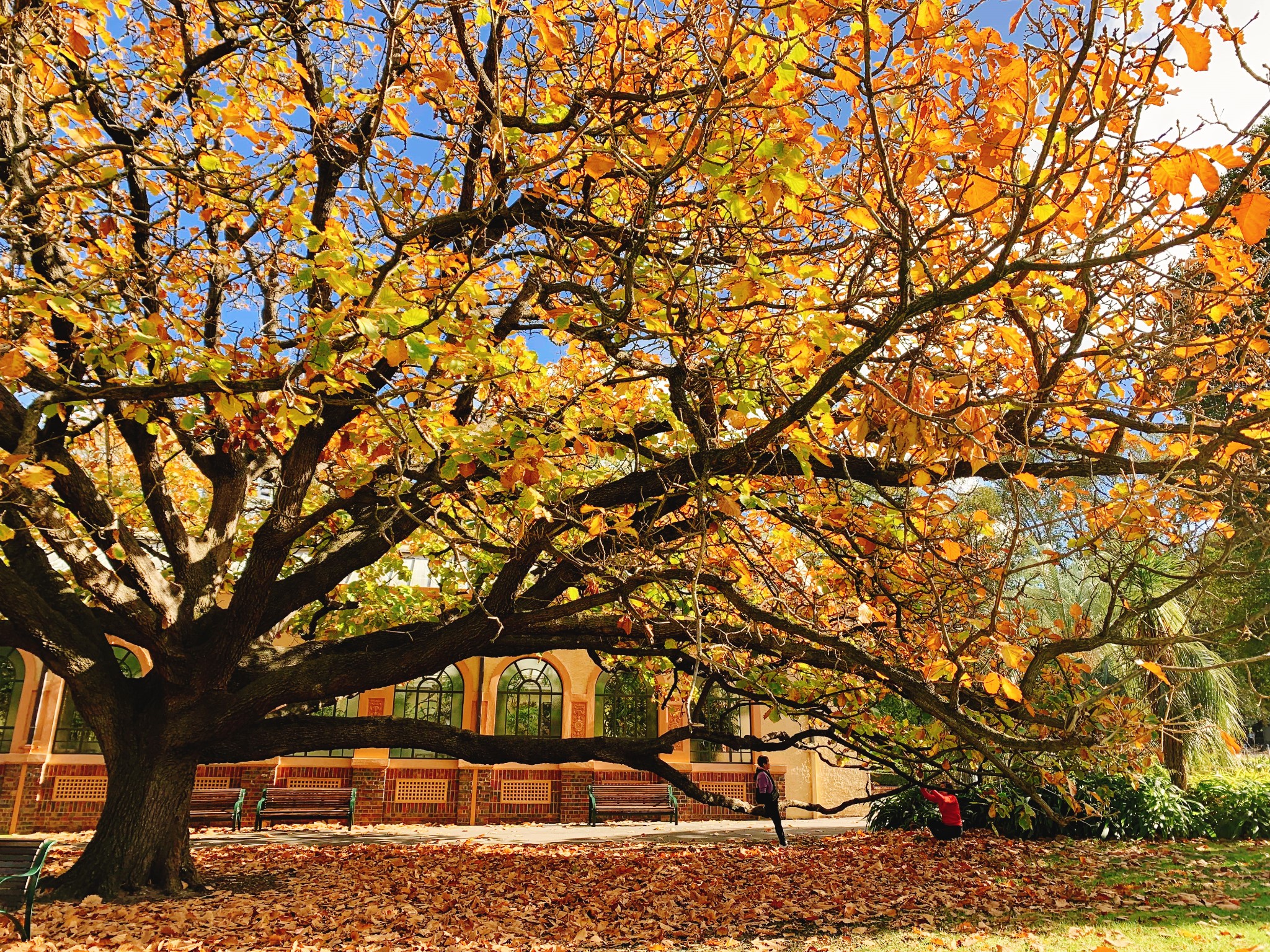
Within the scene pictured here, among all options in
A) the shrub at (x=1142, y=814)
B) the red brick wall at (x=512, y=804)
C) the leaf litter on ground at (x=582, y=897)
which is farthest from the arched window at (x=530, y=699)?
the shrub at (x=1142, y=814)

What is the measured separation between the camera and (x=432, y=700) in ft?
59.0

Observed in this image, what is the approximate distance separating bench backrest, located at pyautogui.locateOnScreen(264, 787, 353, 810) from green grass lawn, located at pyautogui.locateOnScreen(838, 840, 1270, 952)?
12.5 metres

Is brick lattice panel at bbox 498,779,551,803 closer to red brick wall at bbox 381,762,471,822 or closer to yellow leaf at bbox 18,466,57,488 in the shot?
red brick wall at bbox 381,762,471,822

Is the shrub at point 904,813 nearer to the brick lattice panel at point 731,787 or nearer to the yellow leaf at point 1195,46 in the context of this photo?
the brick lattice panel at point 731,787

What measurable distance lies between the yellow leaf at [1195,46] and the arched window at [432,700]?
1736cm

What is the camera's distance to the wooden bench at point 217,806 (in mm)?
14656

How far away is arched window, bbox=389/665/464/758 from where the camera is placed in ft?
58.1

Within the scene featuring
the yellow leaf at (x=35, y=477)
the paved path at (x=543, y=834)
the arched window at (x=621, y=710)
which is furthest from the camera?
the arched window at (x=621, y=710)

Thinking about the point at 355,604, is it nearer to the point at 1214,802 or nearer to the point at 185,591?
the point at 185,591

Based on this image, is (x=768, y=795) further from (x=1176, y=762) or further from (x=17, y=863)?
(x=17, y=863)

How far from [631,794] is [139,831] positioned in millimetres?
12608

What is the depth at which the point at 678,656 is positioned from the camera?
7.30 metres

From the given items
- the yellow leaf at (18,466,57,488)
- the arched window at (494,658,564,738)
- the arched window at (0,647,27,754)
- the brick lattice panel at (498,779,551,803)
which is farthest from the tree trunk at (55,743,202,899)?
the arched window at (494,658,564,738)

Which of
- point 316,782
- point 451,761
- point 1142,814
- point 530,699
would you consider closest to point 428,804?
point 451,761
